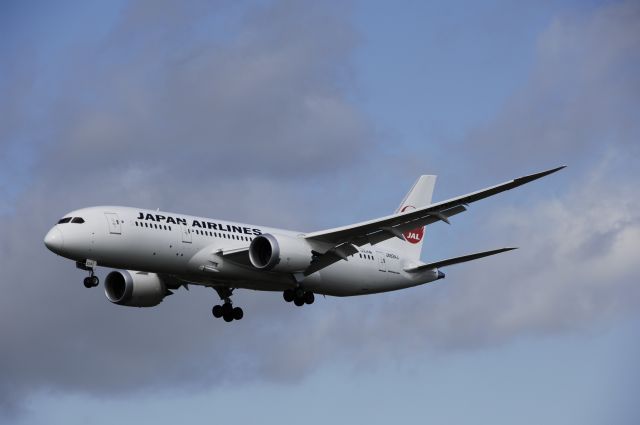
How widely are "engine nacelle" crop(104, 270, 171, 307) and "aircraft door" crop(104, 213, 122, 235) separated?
300 inches

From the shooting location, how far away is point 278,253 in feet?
173

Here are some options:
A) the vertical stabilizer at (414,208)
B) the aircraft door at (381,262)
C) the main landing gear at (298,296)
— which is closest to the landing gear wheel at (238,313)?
the main landing gear at (298,296)

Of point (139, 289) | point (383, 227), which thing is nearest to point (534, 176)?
point (383, 227)

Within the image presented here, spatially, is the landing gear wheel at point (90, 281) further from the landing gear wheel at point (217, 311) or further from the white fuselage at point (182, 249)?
the landing gear wheel at point (217, 311)

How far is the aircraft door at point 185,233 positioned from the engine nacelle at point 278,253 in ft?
8.83

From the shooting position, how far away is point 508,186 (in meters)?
47.0

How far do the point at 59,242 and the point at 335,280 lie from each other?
44.9 ft

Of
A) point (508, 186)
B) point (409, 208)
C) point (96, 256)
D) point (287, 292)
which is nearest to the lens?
point (508, 186)

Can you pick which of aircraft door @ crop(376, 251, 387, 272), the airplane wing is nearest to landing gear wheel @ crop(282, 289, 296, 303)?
the airplane wing

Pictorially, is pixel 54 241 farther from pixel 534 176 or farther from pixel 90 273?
pixel 534 176

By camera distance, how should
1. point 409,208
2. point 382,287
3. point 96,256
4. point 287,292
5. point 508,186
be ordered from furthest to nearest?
point 409,208 < point 382,287 < point 287,292 < point 96,256 < point 508,186

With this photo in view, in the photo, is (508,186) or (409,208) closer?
(508,186)

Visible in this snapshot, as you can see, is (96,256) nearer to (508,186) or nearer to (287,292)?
(287,292)

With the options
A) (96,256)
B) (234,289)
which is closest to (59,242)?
(96,256)
